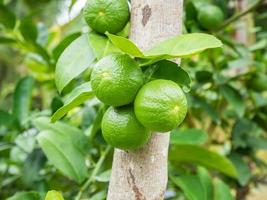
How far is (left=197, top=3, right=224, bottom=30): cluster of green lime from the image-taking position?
0.81 meters

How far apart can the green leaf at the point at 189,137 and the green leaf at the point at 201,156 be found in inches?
0.5

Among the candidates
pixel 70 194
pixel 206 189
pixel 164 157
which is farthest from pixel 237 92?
pixel 164 157

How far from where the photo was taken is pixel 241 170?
97 centimetres

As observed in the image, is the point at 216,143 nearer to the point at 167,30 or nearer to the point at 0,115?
the point at 0,115

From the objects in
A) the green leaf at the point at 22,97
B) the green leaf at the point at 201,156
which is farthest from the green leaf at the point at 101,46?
the green leaf at the point at 22,97

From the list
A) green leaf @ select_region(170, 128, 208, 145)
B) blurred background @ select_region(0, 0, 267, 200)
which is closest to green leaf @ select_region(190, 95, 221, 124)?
Result: blurred background @ select_region(0, 0, 267, 200)

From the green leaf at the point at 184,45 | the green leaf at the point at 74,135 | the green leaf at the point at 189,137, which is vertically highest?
the green leaf at the point at 184,45

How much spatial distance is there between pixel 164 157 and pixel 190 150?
0.86 ft

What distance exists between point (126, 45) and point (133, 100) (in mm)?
62

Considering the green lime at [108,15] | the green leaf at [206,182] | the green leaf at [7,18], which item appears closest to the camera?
the green lime at [108,15]

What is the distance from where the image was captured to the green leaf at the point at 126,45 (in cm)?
42

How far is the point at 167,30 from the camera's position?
19.8 inches

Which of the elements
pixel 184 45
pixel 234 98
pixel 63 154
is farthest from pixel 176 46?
pixel 234 98

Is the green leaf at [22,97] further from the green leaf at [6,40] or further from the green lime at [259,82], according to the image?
the green lime at [259,82]
